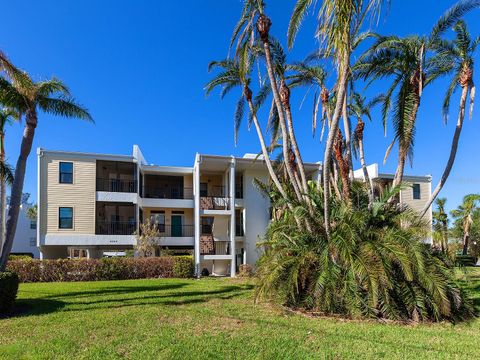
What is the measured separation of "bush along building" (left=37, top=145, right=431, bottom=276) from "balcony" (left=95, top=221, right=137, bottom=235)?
64 mm

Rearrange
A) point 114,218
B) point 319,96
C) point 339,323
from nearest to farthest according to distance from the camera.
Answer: point 339,323, point 319,96, point 114,218

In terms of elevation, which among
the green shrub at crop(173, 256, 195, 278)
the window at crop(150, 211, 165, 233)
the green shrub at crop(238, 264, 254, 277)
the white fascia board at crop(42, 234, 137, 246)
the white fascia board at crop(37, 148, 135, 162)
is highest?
the white fascia board at crop(37, 148, 135, 162)

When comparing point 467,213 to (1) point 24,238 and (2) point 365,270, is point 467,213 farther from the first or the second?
(1) point 24,238

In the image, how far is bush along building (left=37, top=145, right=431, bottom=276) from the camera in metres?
23.3

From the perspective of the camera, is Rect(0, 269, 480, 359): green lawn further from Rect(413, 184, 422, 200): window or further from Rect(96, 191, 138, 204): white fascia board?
Rect(413, 184, 422, 200): window

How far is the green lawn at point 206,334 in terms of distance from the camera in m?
6.39

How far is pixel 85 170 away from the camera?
23.9 meters

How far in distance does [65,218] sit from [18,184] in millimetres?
13191

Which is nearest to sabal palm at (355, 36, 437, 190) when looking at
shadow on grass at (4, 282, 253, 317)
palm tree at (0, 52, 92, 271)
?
shadow on grass at (4, 282, 253, 317)

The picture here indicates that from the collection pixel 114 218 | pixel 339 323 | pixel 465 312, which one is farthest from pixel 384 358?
pixel 114 218

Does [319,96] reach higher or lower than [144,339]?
higher

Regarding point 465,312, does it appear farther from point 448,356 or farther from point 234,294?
point 234,294

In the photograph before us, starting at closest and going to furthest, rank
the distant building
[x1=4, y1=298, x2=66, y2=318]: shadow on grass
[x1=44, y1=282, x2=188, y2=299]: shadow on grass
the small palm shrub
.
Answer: the small palm shrub → [x1=4, y1=298, x2=66, y2=318]: shadow on grass → [x1=44, y1=282, x2=188, y2=299]: shadow on grass → the distant building

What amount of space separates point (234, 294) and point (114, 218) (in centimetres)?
1629
